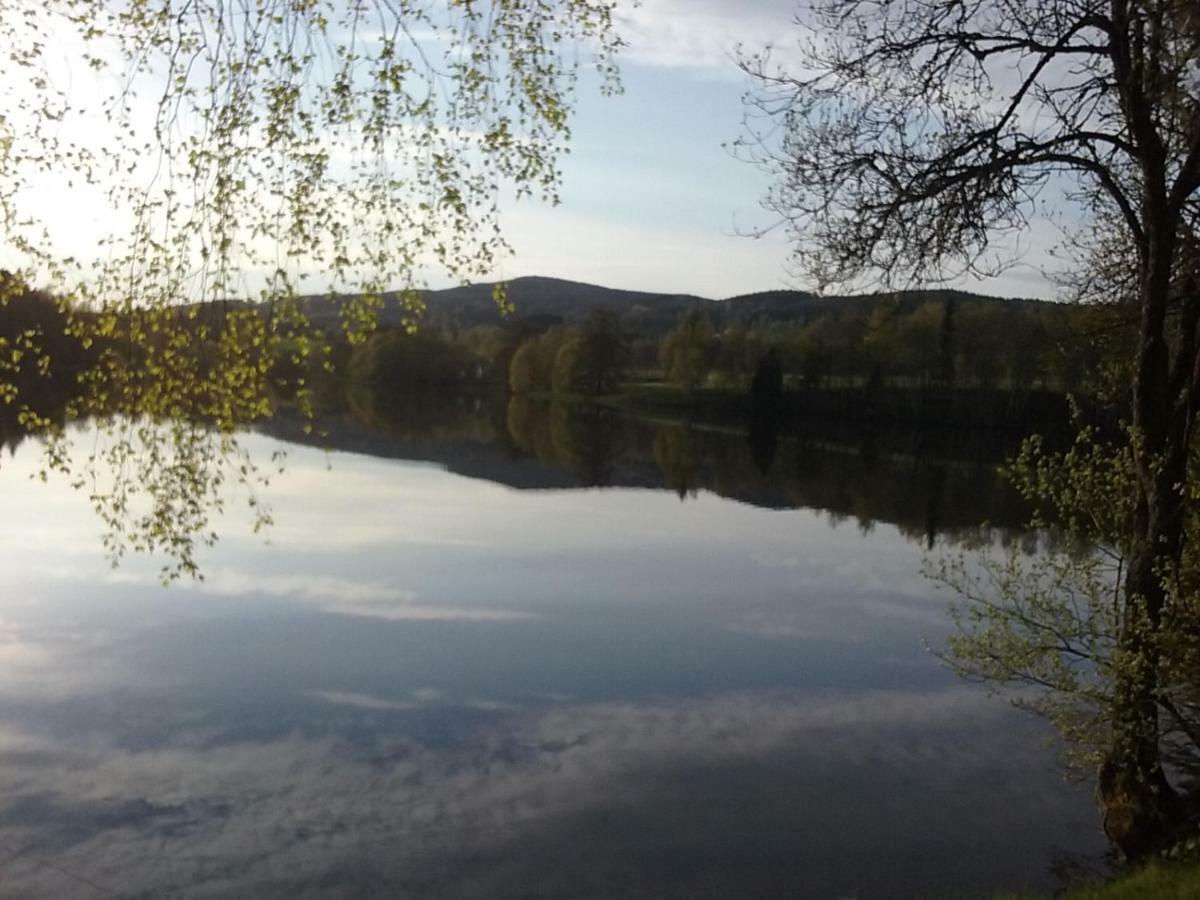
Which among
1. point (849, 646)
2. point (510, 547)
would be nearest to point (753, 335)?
point (510, 547)

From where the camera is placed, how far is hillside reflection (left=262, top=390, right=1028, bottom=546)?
112 feet

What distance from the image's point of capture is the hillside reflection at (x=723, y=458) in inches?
1347

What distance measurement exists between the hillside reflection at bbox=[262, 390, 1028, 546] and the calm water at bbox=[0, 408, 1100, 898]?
5.40 metres

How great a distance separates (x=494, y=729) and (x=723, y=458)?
118 feet

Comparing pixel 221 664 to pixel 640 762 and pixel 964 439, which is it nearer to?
pixel 640 762

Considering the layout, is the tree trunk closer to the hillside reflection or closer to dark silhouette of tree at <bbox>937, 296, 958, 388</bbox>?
the hillside reflection

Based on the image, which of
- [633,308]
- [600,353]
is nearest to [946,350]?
[600,353]

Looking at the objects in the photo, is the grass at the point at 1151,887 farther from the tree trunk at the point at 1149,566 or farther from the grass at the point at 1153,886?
the tree trunk at the point at 1149,566

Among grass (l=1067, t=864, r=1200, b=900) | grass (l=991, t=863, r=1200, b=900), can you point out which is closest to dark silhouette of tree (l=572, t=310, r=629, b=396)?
grass (l=991, t=863, r=1200, b=900)

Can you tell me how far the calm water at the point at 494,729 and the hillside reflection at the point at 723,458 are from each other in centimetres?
540

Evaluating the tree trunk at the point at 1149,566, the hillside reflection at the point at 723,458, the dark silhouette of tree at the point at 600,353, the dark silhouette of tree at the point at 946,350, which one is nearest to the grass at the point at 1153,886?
the tree trunk at the point at 1149,566

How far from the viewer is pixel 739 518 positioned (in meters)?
30.5

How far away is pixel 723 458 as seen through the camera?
47656mm

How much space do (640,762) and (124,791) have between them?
511 cm
